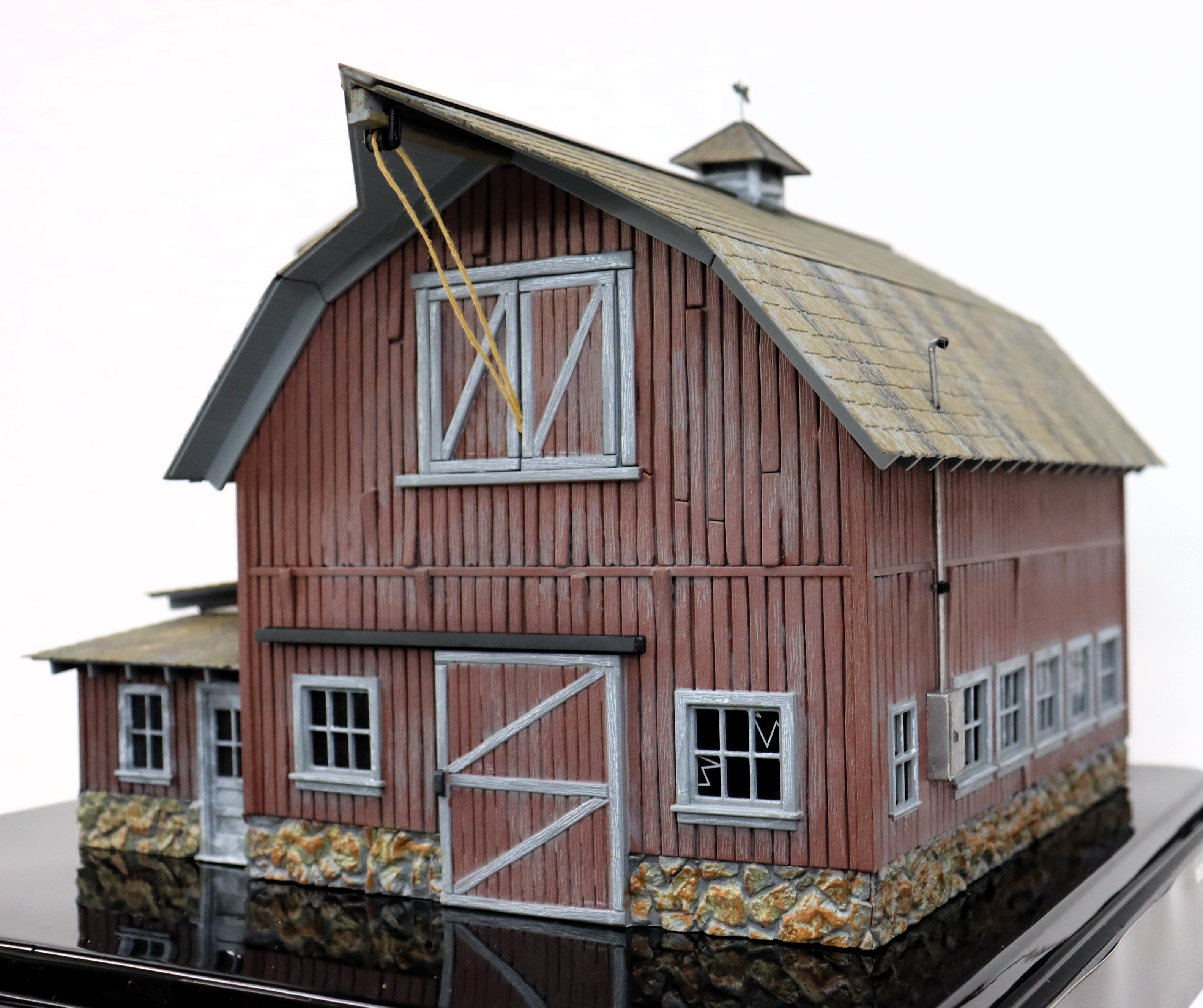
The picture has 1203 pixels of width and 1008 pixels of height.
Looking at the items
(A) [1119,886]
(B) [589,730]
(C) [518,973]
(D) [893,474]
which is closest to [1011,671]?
(A) [1119,886]

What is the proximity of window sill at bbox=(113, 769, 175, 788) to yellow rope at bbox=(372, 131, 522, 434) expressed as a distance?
4786 millimetres

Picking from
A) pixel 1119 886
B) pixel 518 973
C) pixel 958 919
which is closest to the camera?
pixel 518 973

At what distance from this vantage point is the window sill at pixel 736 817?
10.2 metres

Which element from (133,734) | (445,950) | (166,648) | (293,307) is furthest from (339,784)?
(293,307)

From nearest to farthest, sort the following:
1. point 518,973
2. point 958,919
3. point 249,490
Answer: point 518,973, point 958,919, point 249,490

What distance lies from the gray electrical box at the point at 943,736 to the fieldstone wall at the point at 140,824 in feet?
20.7

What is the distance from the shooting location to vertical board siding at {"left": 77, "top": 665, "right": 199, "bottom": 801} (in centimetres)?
1310

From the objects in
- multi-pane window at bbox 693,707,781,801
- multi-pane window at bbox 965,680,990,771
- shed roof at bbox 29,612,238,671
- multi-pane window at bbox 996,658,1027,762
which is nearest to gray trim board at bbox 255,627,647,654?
multi-pane window at bbox 693,707,781,801

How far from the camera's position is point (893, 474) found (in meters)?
10.4

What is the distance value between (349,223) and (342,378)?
4.40 ft

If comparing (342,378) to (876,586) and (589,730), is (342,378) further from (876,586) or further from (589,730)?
(876,586)

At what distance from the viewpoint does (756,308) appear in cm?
982

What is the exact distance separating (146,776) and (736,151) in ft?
26.4

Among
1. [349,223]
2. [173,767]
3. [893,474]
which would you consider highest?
[349,223]
